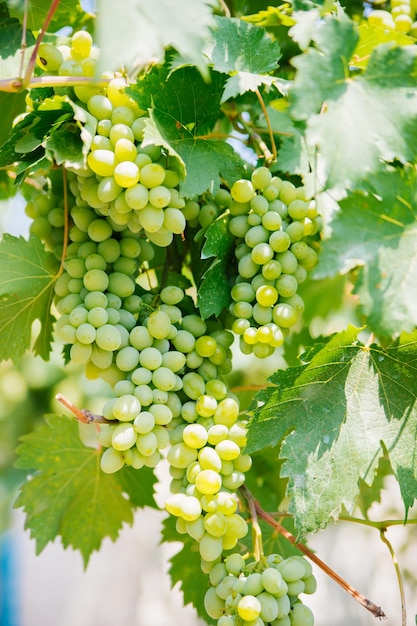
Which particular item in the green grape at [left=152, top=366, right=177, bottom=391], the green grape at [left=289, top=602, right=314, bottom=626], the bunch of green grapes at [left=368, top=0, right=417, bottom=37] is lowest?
the green grape at [left=289, top=602, right=314, bottom=626]

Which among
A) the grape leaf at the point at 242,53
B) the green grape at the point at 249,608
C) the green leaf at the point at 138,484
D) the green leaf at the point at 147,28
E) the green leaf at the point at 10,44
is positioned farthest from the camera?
the green leaf at the point at 138,484

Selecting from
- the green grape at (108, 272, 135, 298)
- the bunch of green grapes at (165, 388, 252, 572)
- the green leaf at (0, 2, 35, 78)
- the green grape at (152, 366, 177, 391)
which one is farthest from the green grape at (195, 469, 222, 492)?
the green leaf at (0, 2, 35, 78)

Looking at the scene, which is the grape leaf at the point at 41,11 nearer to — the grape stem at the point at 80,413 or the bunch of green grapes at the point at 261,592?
the grape stem at the point at 80,413

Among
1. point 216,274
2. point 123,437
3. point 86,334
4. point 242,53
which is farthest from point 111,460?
point 242,53

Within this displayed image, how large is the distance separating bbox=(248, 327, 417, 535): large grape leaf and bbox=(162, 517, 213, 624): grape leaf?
1.01 ft

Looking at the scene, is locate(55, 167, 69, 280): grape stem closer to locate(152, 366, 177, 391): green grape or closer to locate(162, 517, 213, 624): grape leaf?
locate(152, 366, 177, 391): green grape

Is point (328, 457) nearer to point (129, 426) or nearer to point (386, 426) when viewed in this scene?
point (386, 426)

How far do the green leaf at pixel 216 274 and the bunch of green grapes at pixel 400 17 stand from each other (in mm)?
378

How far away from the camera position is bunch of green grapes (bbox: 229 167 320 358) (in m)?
0.72

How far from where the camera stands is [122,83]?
0.71 meters

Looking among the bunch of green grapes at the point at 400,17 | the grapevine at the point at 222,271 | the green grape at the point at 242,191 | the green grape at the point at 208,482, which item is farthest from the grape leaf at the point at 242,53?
the green grape at the point at 208,482

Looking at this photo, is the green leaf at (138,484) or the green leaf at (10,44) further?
the green leaf at (138,484)

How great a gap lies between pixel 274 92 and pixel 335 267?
1.40ft

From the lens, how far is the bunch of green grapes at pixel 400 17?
0.88 meters
